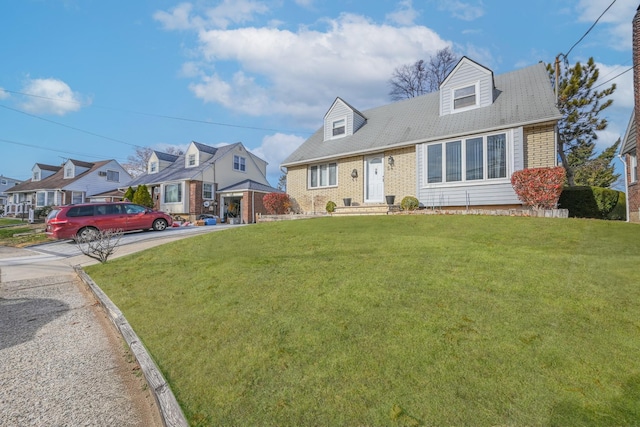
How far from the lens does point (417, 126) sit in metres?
13.8

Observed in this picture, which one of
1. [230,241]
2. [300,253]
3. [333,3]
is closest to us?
[300,253]

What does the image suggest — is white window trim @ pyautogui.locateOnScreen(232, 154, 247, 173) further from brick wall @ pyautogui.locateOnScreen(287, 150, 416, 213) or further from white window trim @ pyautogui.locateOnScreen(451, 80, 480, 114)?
white window trim @ pyautogui.locateOnScreen(451, 80, 480, 114)

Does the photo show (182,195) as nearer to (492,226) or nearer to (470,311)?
(492,226)

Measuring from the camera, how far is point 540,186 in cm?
925

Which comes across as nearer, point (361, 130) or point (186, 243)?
point (186, 243)

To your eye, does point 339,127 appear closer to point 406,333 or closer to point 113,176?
point 406,333

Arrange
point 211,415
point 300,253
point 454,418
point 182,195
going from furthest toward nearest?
point 182,195
point 300,253
point 211,415
point 454,418

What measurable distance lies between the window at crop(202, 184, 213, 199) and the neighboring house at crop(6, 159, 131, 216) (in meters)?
16.1

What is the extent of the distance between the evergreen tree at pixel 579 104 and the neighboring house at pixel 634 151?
13.1 ft

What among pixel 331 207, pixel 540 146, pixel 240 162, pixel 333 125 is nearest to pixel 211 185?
pixel 240 162

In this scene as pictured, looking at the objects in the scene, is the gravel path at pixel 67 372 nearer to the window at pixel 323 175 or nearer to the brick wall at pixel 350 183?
the brick wall at pixel 350 183

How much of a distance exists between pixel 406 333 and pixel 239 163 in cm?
2849

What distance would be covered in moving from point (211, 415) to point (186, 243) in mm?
7522

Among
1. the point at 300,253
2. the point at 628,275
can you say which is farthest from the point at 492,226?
the point at 300,253
